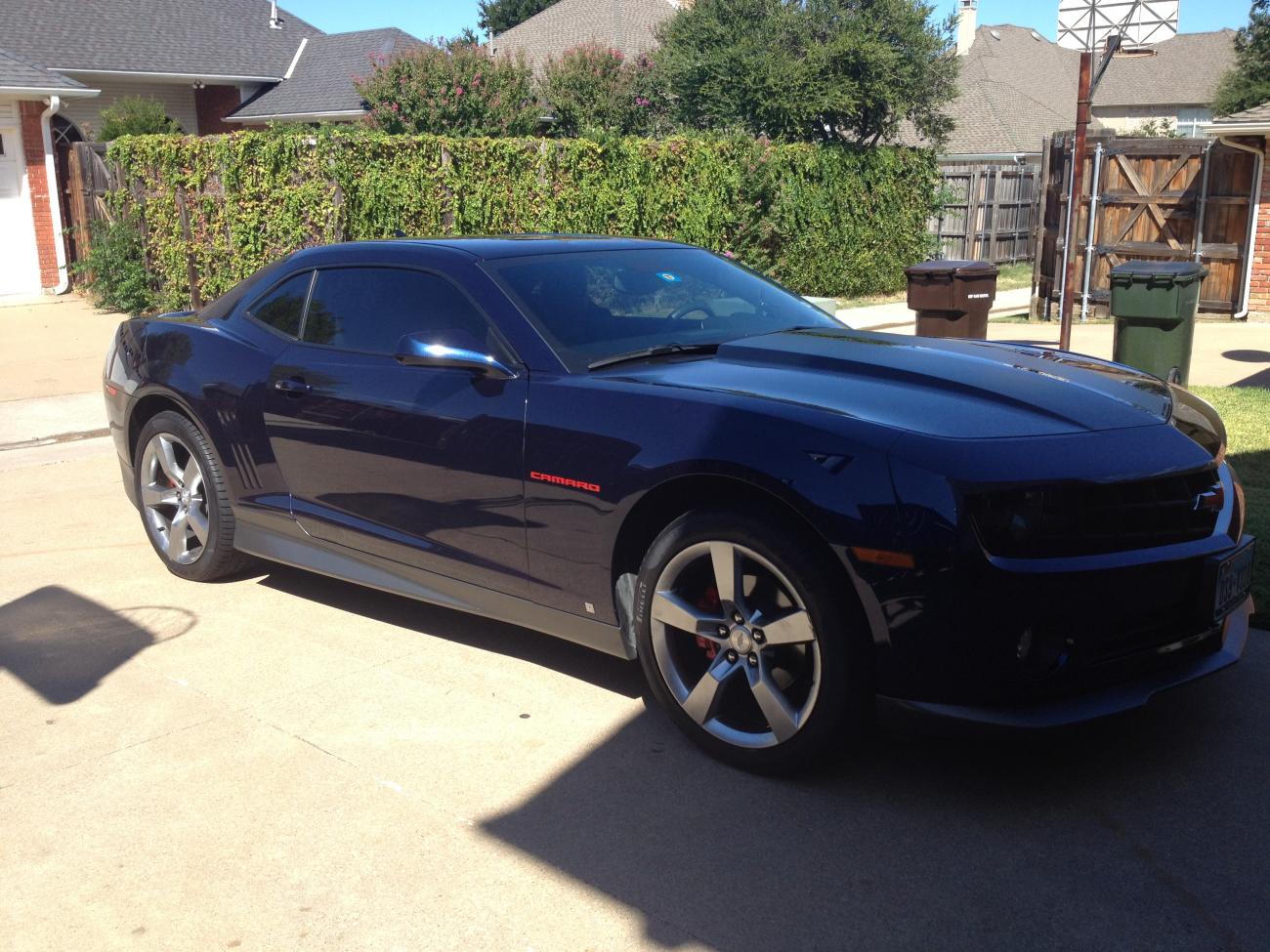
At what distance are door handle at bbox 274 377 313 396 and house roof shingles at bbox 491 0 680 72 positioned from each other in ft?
107

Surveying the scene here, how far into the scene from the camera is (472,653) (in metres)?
4.86

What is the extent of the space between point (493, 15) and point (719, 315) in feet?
202

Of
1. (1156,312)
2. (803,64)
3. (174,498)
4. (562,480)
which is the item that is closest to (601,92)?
(803,64)

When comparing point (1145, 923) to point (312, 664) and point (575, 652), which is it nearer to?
point (575, 652)

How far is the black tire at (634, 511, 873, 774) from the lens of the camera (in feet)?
11.2

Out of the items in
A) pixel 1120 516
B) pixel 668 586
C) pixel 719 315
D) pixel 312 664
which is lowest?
pixel 312 664

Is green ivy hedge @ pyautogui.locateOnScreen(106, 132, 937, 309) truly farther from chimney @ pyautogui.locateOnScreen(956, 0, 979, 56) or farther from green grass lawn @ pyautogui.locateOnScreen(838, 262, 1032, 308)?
chimney @ pyautogui.locateOnScreen(956, 0, 979, 56)

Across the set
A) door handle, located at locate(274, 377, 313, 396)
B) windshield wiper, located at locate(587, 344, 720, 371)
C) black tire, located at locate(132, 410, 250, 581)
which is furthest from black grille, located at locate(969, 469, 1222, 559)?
black tire, located at locate(132, 410, 250, 581)

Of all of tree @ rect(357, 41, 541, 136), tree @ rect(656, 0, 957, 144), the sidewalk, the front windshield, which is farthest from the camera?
tree @ rect(357, 41, 541, 136)

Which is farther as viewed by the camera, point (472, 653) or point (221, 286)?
point (221, 286)

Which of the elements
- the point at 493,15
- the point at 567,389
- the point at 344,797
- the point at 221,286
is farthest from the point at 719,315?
the point at 493,15

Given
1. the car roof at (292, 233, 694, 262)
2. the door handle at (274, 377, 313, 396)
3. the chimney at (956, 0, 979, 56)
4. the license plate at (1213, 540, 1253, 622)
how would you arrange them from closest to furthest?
the license plate at (1213, 540, 1253, 622), the car roof at (292, 233, 694, 262), the door handle at (274, 377, 313, 396), the chimney at (956, 0, 979, 56)

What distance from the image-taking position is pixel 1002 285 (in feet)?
71.6

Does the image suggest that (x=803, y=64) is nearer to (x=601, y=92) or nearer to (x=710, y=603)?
(x=601, y=92)
